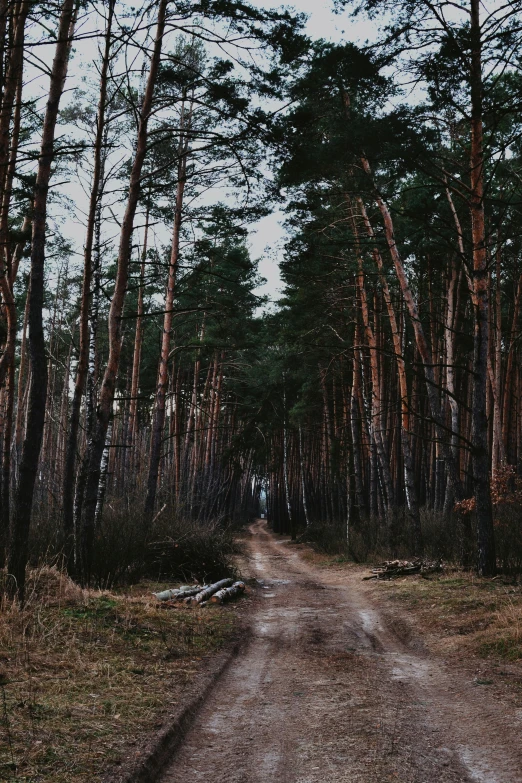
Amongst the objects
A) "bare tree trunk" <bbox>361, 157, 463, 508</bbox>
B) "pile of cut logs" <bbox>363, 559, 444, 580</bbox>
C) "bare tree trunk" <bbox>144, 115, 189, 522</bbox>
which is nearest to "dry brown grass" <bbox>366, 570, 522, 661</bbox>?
"pile of cut logs" <bbox>363, 559, 444, 580</bbox>

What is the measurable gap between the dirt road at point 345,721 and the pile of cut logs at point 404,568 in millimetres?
4853

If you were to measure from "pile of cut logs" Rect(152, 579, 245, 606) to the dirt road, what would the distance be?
1.64m

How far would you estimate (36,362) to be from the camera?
7.17 m

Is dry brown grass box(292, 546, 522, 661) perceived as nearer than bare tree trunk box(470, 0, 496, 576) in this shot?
Yes

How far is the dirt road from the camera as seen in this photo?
3711 millimetres

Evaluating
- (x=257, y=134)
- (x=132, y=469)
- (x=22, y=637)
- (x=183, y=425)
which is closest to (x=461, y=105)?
(x=257, y=134)

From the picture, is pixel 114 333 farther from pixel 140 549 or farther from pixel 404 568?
pixel 404 568

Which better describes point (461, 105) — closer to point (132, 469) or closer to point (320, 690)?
point (320, 690)

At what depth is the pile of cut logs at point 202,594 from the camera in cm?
888

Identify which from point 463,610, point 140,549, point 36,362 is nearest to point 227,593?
point 140,549

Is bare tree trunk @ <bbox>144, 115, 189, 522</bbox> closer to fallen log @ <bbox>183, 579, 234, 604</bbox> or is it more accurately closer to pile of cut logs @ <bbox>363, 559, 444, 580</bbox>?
fallen log @ <bbox>183, 579, 234, 604</bbox>

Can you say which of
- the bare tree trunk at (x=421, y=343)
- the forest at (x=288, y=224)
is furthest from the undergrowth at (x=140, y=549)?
the bare tree trunk at (x=421, y=343)

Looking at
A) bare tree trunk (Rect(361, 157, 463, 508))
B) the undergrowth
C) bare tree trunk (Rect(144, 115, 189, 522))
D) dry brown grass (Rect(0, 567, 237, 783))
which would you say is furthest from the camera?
bare tree trunk (Rect(144, 115, 189, 522))

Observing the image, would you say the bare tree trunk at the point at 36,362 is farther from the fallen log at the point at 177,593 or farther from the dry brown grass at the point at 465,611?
the dry brown grass at the point at 465,611
